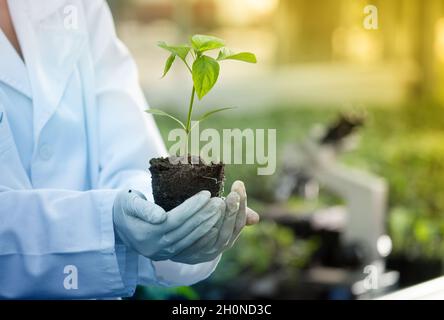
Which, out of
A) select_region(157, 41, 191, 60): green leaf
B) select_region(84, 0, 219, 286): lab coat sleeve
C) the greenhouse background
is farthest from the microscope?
select_region(157, 41, 191, 60): green leaf

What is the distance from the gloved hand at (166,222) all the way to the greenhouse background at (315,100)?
1.66m

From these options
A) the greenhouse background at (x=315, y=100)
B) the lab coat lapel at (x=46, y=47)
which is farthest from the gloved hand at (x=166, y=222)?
the greenhouse background at (x=315, y=100)

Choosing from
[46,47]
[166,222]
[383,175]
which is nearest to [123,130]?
[46,47]

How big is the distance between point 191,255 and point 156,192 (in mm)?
127

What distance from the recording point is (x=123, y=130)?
1704 millimetres

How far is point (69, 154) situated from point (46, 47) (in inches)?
8.8

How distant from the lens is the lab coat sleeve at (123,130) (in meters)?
1.66

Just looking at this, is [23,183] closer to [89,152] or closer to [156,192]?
[89,152]

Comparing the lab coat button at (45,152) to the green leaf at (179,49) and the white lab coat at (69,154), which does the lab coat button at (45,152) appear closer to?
the white lab coat at (69,154)

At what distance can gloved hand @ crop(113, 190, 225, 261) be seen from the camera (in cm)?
139

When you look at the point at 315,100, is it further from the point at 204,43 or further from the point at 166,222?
the point at 166,222

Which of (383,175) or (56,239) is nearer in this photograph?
(56,239)
